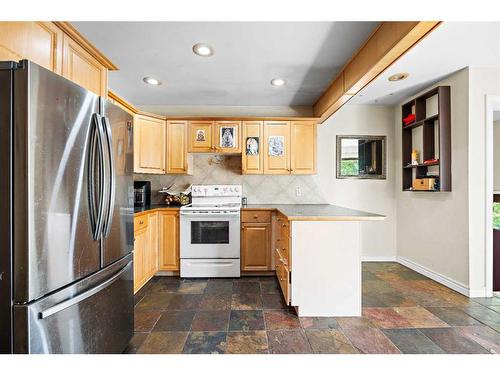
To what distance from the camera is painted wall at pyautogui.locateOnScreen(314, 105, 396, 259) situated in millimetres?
3855

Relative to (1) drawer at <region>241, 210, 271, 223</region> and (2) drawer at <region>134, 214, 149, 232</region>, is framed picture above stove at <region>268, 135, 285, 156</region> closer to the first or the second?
(1) drawer at <region>241, 210, 271, 223</region>

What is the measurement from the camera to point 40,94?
1.05 m

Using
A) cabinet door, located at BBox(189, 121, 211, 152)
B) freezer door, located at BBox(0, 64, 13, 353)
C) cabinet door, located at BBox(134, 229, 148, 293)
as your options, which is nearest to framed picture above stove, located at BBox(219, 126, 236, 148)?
cabinet door, located at BBox(189, 121, 211, 152)

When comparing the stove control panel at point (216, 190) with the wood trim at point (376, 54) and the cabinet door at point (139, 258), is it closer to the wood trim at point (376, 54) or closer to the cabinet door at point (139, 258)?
the cabinet door at point (139, 258)

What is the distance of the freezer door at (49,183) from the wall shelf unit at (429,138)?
11.4ft

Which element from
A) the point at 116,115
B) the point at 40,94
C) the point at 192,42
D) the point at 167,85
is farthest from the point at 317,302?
the point at 167,85

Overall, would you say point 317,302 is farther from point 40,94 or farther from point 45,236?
point 40,94

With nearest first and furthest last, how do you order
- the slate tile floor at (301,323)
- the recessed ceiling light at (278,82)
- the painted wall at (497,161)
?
the slate tile floor at (301,323) → the recessed ceiling light at (278,82) → the painted wall at (497,161)

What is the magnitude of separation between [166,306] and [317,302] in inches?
58.5

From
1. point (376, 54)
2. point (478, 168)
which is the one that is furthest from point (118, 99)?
point (478, 168)

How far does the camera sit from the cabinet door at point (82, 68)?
1590 millimetres

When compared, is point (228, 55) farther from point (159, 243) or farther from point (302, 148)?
point (159, 243)

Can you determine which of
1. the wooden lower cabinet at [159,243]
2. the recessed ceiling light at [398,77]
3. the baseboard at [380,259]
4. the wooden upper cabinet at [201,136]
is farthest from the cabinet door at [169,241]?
the recessed ceiling light at [398,77]

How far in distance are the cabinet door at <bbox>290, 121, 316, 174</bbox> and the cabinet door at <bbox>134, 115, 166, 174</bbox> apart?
1891 mm
